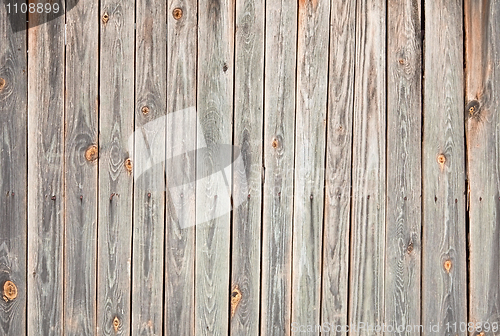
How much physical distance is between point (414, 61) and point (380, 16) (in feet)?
0.78

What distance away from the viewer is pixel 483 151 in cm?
208

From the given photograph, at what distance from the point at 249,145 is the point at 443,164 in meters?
0.82

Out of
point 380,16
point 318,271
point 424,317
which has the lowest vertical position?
point 424,317

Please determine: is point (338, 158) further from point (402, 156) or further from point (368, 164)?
point (402, 156)

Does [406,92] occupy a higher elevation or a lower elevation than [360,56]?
lower

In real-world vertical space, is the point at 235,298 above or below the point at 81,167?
below

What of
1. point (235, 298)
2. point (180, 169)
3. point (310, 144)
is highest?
point (310, 144)

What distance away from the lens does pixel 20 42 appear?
2041 mm

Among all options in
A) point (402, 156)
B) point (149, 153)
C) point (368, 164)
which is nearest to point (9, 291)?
point (149, 153)

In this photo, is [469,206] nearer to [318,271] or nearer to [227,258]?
[318,271]

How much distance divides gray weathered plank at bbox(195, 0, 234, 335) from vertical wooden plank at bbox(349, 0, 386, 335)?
532mm

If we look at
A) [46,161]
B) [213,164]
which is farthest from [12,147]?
[213,164]

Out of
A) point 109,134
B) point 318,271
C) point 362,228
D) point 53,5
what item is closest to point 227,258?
point 318,271

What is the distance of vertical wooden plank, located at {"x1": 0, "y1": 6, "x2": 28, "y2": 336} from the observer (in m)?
2.04
